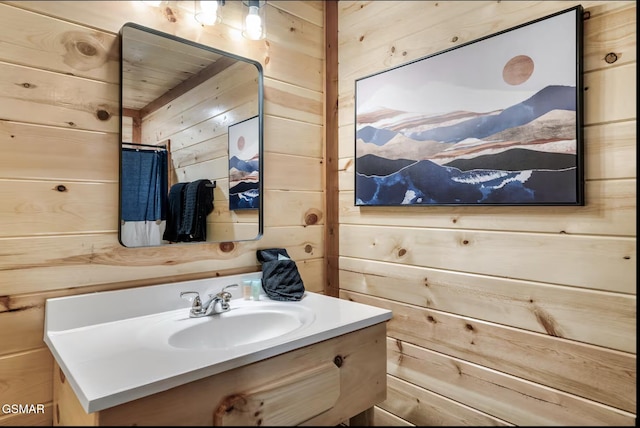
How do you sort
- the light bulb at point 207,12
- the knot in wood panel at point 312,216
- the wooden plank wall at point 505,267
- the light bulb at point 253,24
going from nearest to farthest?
the wooden plank wall at point 505,267 → the light bulb at point 207,12 → the light bulb at point 253,24 → the knot in wood panel at point 312,216

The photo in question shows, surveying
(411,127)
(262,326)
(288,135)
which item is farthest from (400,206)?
(262,326)

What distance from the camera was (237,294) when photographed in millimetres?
1427

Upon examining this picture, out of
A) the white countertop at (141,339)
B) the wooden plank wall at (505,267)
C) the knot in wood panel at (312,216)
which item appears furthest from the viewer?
the knot in wood panel at (312,216)

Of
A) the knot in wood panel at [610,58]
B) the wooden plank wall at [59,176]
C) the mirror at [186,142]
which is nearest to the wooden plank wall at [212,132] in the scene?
the mirror at [186,142]

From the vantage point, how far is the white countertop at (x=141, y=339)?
0.75 metres

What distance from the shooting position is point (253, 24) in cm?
147

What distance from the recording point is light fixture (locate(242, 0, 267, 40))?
1468 mm

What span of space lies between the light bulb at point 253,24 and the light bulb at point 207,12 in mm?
132

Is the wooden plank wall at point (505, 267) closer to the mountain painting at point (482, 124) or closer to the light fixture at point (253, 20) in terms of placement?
the mountain painting at point (482, 124)

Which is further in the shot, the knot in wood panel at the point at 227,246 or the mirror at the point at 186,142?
the knot in wood panel at the point at 227,246

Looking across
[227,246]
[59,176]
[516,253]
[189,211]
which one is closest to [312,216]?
[227,246]

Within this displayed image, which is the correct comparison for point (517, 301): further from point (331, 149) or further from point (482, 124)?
point (331, 149)

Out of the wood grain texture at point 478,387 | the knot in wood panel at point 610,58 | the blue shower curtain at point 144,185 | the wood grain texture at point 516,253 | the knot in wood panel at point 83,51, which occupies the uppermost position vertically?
the knot in wood panel at point 83,51

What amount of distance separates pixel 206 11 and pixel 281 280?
0.98m
